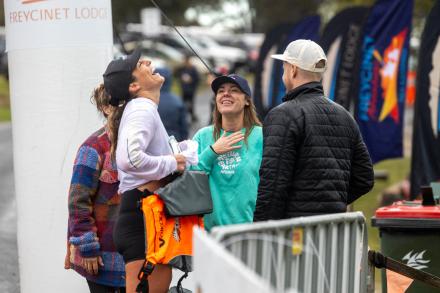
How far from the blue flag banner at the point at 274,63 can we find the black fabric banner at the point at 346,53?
2.68m

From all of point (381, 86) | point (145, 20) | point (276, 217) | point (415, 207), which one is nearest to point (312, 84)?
point (276, 217)

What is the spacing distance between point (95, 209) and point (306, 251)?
1559 millimetres

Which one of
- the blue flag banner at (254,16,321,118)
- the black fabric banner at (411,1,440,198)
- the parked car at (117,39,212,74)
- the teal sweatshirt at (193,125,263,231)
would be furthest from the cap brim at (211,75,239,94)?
the parked car at (117,39,212,74)

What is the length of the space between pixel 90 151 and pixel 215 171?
803 millimetres

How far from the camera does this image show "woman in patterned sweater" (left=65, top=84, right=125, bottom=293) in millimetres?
5914

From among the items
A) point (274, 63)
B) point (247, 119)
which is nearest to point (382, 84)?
point (274, 63)

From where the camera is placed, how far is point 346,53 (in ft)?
42.3

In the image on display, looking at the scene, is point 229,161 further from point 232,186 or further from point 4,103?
point 4,103

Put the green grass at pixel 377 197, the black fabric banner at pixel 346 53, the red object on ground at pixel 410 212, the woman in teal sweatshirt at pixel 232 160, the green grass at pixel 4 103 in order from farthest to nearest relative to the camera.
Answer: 1. the green grass at pixel 4 103
2. the black fabric banner at pixel 346 53
3. the green grass at pixel 377 197
4. the red object on ground at pixel 410 212
5. the woman in teal sweatshirt at pixel 232 160

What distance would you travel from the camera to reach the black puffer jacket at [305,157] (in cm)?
561

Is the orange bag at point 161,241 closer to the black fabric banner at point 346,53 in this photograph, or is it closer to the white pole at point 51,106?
the white pole at point 51,106

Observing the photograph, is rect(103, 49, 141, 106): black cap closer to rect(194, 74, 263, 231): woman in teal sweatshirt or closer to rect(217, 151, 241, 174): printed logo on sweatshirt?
rect(194, 74, 263, 231): woman in teal sweatshirt

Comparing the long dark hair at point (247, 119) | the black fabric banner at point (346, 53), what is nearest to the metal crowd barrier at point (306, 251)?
the long dark hair at point (247, 119)

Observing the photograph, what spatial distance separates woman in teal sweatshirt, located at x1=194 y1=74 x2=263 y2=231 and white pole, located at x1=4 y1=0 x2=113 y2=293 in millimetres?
1055
